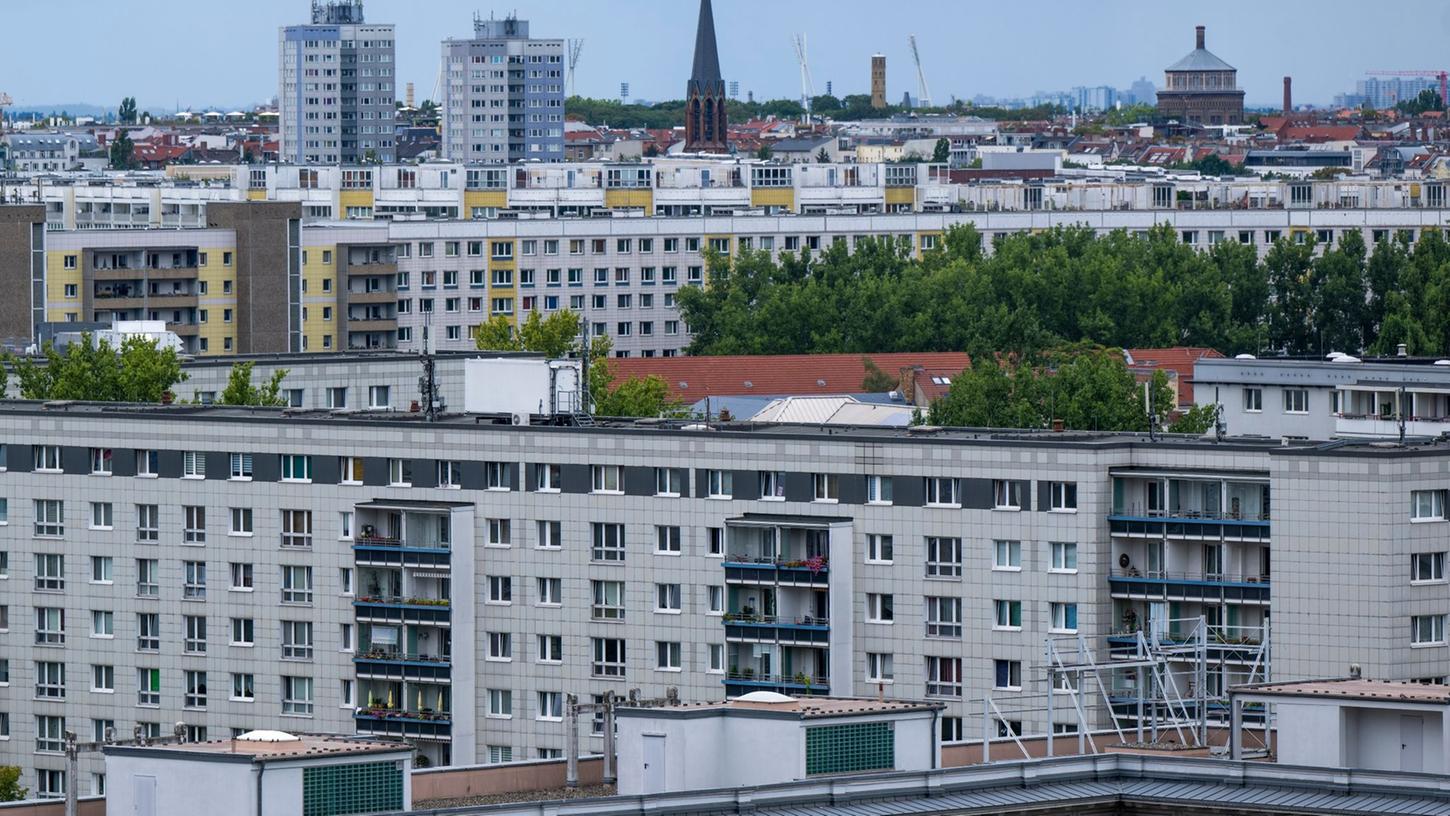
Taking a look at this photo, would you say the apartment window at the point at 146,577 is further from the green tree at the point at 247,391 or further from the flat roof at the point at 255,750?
the flat roof at the point at 255,750

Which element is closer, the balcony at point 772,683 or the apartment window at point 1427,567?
the apartment window at point 1427,567

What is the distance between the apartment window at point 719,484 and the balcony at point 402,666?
6308mm

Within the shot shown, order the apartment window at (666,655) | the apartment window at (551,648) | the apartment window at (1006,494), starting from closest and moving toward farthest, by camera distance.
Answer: the apartment window at (1006,494) < the apartment window at (666,655) < the apartment window at (551,648)

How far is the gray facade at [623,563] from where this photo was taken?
6175 cm

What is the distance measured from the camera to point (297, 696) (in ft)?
227

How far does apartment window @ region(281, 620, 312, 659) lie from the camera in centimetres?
6906

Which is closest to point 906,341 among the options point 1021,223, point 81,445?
point 1021,223

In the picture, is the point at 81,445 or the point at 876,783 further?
the point at 81,445

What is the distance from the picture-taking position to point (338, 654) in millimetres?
68625

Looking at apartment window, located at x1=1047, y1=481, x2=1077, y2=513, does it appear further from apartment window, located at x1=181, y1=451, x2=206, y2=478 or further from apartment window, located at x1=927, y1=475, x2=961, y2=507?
apartment window, located at x1=181, y1=451, x2=206, y2=478

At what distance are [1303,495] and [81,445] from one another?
1041 inches

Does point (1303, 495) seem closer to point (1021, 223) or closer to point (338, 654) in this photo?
point (338, 654)

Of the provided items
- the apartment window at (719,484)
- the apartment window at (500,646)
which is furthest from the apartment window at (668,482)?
the apartment window at (500,646)

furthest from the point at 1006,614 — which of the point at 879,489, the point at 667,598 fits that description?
the point at 667,598
